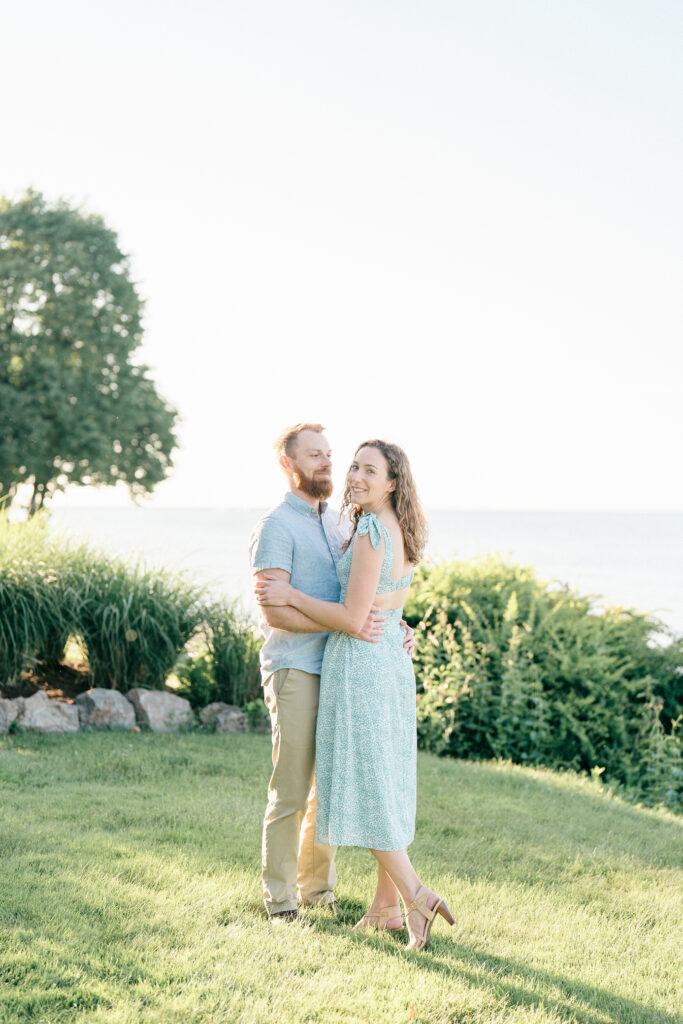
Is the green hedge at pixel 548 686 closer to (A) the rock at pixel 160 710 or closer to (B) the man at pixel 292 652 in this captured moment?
(A) the rock at pixel 160 710

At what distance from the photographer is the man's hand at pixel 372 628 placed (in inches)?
136

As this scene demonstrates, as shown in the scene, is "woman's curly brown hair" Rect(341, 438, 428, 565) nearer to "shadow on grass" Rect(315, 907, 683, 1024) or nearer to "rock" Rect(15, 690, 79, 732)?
"shadow on grass" Rect(315, 907, 683, 1024)

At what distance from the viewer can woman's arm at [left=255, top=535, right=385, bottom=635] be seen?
3.40m

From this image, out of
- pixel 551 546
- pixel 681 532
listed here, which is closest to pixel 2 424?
pixel 551 546

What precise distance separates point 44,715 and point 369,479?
4.32 metres

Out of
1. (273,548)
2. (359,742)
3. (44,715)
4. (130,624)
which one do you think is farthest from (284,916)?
(130,624)

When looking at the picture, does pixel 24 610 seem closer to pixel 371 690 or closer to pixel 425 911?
pixel 371 690

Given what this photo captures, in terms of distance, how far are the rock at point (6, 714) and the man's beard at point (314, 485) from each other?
401 cm

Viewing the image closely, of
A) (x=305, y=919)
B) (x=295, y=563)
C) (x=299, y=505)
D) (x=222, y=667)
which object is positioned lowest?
(x=305, y=919)

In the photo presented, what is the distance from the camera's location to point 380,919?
364 cm

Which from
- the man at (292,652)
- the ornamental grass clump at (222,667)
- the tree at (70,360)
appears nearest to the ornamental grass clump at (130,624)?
the ornamental grass clump at (222,667)

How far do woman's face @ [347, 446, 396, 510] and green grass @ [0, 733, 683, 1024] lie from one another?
1.77 meters

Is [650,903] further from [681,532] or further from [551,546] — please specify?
[681,532]

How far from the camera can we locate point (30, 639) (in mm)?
7105
